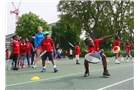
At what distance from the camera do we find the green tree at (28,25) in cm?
5275

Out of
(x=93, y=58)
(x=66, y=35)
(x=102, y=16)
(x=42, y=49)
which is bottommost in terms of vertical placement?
(x=93, y=58)

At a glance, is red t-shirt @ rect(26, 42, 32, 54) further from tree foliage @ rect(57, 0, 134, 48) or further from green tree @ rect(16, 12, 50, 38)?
green tree @ rect(16, 12, 50, 38)

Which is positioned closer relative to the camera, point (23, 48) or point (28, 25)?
point (23, 48)

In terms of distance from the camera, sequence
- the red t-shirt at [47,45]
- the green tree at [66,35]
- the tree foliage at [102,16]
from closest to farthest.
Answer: the red t-shirt at [47,45], the tree foliage at [102,16], the green tree at [66,35]

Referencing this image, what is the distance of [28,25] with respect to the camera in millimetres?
54250

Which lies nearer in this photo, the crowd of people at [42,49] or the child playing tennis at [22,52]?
the crowd of people at [42,49]

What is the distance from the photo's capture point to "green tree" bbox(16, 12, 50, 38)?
52.8 meters

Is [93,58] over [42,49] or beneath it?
beneath

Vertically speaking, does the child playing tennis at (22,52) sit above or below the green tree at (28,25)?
below

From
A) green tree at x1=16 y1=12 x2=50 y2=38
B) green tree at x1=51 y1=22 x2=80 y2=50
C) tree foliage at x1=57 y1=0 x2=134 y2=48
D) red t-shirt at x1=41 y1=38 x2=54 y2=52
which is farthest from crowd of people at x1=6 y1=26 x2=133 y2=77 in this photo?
green tree at x1=51 y1=22 x2=80 y2=50

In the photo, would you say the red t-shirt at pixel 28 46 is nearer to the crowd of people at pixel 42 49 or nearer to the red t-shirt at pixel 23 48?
the crowd of people at pixel 42 49

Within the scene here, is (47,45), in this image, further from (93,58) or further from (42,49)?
(93,58)

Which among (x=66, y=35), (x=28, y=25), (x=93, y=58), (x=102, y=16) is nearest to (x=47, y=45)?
(x=93, y=58)

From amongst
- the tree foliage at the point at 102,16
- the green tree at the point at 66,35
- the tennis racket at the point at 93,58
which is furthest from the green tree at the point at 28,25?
the tennis racket at the point at 93,58
